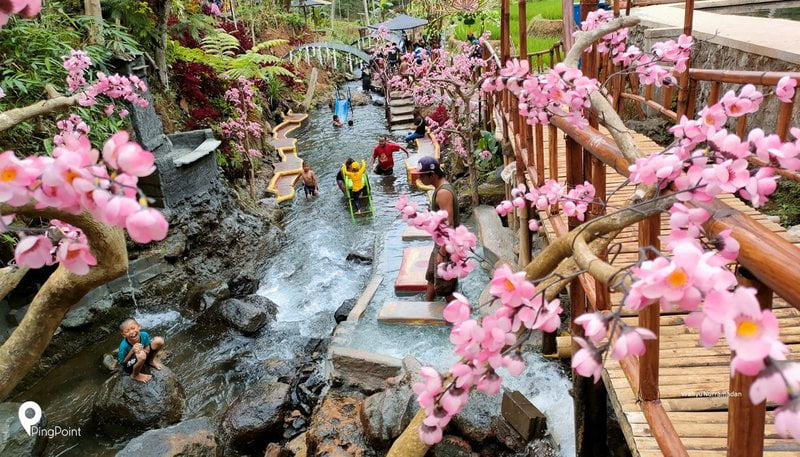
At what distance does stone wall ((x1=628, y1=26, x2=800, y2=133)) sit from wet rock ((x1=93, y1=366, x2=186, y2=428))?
680 cm

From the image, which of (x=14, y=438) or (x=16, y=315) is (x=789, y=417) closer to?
(x=14, y=438)

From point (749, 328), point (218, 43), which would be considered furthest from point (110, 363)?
point (218, 43)

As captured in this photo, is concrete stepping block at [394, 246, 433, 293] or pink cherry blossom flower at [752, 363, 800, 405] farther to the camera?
concrete stepping block at [394, 246, 433, 293]

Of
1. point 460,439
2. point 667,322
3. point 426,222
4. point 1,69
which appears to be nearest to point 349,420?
point 460,439

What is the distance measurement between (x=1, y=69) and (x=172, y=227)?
129 inches

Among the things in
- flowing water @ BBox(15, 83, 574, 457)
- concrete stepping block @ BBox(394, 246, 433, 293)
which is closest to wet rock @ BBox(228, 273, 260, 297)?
flowing water @ BBox(15, 83, 574, 457)

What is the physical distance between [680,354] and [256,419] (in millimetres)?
4398

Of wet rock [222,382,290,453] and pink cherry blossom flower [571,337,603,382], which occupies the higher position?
pink cherry blossom flower [571,337,603,382]

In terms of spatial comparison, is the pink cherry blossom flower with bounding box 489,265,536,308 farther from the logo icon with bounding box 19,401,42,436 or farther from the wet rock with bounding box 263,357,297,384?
the logo icon with bounding box 19,401,42,436

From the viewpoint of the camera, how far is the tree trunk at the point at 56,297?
2117 mm

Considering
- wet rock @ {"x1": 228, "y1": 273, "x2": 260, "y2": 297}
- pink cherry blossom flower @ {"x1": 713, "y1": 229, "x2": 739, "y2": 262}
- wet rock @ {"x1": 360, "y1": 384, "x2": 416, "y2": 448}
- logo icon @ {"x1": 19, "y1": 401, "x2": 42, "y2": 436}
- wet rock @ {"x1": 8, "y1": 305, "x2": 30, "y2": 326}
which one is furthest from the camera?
wet rock @ {"x1": 228, "y1": 273, "x2": 260, "y2": 297}

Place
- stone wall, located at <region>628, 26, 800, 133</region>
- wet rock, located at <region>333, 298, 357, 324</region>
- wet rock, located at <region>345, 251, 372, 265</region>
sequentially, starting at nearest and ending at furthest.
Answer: stone wall, located at <region>628, 26, 800, 133</region>, wet rock, located at <region>333, 298, 357, 324</region>, wet rock, located at <region>345, 251, 372, 265</region>

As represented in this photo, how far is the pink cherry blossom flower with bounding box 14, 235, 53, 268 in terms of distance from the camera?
1.40 meters

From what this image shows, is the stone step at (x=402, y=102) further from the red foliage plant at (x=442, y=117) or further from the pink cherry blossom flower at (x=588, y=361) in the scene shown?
the pink cherry blossom flower at (x=588, y=361)
